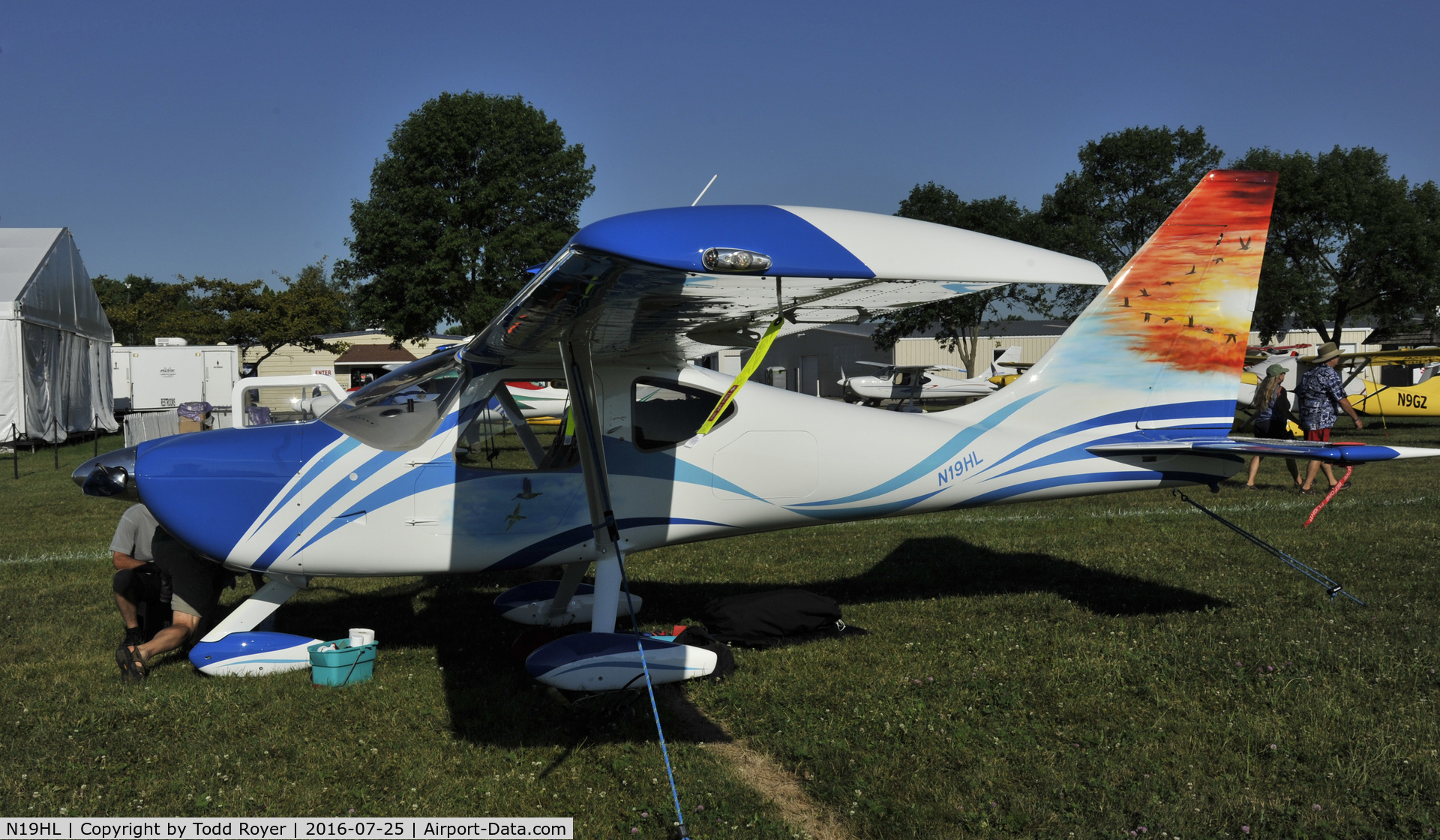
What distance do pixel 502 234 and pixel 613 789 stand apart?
2835 centimetres

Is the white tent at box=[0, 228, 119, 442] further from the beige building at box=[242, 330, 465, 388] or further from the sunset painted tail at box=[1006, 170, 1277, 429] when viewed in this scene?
the beige building at box=[242, 330, 465, 388]

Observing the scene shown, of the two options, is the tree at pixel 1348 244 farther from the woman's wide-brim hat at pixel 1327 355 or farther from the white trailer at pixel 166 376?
the white trailer at pixel 166 376

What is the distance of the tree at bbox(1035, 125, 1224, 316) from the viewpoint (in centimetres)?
3681

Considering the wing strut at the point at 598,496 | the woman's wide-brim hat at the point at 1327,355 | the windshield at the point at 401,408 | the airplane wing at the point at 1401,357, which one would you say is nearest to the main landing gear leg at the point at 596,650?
the wing strut at the point at 598,496

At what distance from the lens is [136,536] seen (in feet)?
18.1

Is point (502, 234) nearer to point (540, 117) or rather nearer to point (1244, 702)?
point (540, 117)

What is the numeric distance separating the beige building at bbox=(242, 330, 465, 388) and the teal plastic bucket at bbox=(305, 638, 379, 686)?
5155 cm

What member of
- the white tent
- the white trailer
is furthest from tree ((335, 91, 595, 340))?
the white tent

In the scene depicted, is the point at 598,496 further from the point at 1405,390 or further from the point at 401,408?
the point at 1405,390

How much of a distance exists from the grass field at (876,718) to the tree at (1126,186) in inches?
1289

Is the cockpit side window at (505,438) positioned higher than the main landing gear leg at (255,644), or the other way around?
the cockpit side window at (505,438)

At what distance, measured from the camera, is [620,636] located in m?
4.64

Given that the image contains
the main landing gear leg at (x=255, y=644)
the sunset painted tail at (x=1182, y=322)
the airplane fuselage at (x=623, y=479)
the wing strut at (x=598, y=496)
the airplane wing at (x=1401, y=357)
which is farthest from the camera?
the airplane wing at (x=1401, y=357)

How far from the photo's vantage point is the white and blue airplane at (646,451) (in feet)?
14.9
